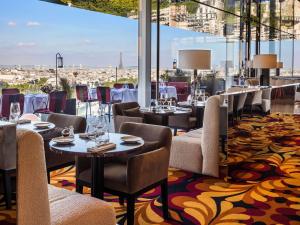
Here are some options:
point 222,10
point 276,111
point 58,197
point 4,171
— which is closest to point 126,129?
point 58,197

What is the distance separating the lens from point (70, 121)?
402 cm

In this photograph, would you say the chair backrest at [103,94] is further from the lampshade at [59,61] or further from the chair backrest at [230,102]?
the chair backrest at [230,102]

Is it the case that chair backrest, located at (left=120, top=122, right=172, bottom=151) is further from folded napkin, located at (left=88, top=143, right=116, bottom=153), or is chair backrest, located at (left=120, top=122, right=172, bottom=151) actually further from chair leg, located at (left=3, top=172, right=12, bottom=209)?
chair leg, located at (left=3, top=172, right=12, bottom=209)

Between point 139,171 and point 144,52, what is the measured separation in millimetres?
4234

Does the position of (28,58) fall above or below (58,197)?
above

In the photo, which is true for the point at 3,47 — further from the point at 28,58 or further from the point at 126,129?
the point at 126,129

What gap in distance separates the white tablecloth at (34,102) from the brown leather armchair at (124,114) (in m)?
2.56

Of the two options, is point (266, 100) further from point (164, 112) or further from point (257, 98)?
point (164, 112)

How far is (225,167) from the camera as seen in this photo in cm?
423

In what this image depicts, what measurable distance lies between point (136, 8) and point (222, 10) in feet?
12.8

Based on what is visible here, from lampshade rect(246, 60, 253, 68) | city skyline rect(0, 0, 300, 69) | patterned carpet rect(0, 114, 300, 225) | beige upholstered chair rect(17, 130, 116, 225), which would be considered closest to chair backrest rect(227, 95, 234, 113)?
patterned carpet rect(0, 114, 300, 225)

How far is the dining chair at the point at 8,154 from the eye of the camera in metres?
1.77

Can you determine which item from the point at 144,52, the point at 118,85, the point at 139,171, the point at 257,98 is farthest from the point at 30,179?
the point at 118,85

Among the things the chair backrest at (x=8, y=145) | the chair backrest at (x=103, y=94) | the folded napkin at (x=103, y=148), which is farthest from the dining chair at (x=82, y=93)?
the chair backrest at (x=8, y=145)
